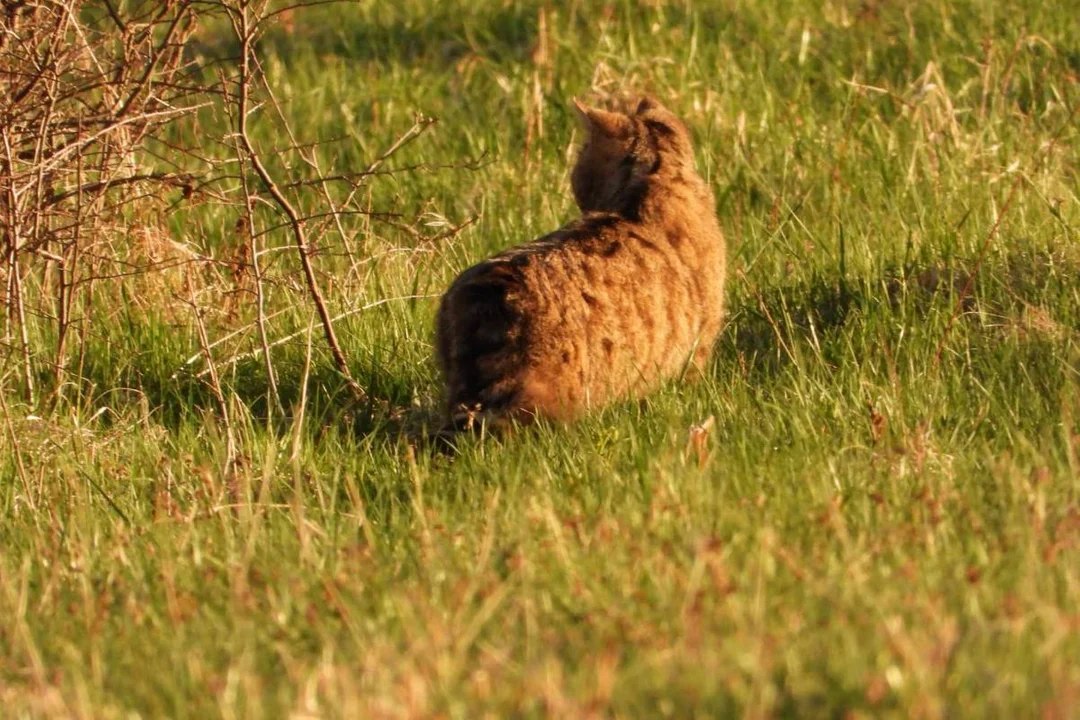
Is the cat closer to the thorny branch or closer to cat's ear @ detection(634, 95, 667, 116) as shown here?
cat's ear @ detection(634, 95, 667, 116)

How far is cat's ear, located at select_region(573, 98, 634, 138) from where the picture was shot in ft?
17.7

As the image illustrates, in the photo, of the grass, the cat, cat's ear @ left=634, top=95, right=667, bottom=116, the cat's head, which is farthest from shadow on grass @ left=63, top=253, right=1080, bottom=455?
cat's ear @ left=634, top=95, right=667, bottom=116

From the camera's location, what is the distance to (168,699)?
2.79m

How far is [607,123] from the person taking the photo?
5.39 m

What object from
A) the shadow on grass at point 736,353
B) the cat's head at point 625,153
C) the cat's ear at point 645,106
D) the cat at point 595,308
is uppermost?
the cat's ear at point 645,106

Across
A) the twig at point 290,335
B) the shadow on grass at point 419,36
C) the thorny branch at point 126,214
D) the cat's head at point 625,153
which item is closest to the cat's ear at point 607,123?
the cat's head at point 625,153

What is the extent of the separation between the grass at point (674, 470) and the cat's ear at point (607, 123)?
0.69 metres

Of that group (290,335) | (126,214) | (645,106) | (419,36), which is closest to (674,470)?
(290,335)

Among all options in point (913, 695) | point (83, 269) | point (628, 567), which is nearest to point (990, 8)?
point (83, 269)

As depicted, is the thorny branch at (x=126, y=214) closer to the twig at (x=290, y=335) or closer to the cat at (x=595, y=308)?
the twig at (x=290, y=335)

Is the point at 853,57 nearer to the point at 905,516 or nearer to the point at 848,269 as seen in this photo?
the point at 848,269

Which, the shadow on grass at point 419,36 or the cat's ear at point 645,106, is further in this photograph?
the shadow on grass at point 419,36

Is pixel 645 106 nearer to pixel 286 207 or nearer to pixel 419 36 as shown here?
pixel 286 207

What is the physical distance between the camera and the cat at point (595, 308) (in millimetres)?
4301
